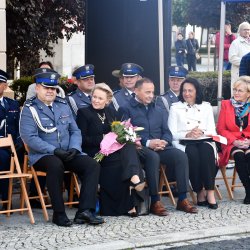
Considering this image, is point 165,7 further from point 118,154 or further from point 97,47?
point 118,154

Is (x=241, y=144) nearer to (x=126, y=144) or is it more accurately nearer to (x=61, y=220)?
(x=126, y=144)

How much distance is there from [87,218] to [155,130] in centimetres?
176

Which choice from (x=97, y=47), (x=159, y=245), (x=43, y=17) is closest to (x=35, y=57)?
(x=43, y=17)

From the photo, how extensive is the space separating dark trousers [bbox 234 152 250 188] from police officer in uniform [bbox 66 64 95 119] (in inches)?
77.6

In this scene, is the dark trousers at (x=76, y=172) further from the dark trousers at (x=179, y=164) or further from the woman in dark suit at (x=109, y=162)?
the dark trousers at (x=179, y=164)

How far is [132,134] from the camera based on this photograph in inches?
396

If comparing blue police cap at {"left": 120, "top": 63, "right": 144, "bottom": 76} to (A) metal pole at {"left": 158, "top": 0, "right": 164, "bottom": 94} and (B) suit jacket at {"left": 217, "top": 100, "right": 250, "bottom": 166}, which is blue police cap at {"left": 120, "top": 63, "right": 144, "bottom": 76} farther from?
(B) suit jacket at {"left": 217, "top": 100, "right": 250, "bottom": 166}

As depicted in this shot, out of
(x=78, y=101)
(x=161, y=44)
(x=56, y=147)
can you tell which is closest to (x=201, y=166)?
(x=78, y=101)

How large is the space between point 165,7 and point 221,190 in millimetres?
2766

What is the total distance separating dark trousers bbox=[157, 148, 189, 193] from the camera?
10.4 meters

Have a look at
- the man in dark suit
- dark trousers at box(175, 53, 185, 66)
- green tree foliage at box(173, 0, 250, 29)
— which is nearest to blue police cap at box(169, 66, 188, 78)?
the man in dark suit

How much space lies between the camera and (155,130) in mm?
10797

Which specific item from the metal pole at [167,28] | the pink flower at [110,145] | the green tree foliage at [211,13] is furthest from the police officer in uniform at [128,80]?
the green tree foliage at [211,13]

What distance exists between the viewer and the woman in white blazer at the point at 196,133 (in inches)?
420
